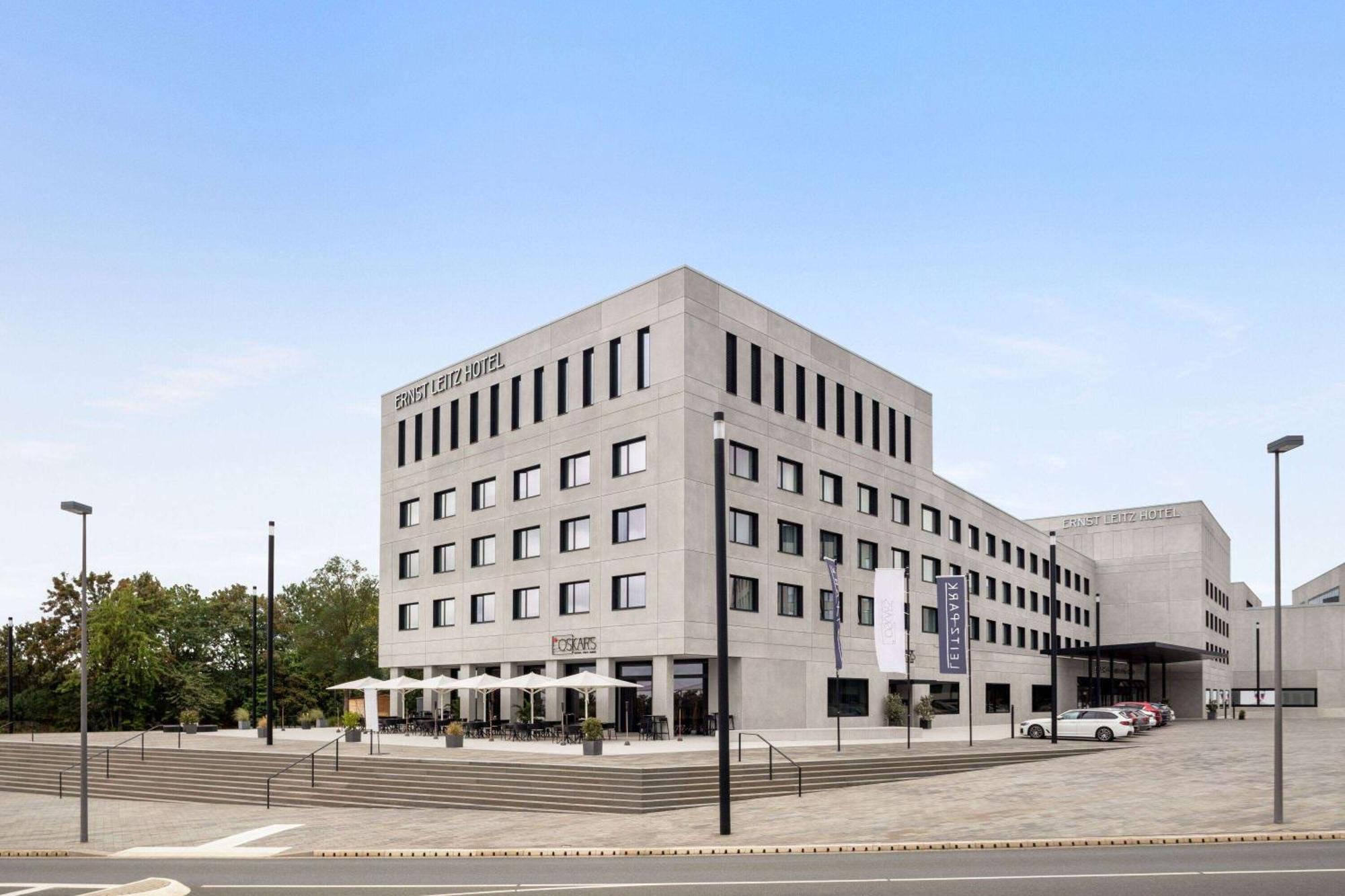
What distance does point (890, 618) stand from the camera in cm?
4403

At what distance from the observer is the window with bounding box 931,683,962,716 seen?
213 feet

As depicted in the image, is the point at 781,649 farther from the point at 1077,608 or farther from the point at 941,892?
the point at 1077,608

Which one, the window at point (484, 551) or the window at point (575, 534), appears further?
the window at point (484, 551)

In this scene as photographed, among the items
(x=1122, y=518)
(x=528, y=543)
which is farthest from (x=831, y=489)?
(x=1122, y=518)

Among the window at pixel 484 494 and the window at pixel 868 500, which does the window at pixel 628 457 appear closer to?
the window at pixel 484 494

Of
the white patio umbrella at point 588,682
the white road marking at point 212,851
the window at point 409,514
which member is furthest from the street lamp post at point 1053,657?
the window at point 409,514

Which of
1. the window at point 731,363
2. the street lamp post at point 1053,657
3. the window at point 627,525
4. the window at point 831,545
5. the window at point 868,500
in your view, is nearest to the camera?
the street lamp post at point 1053,657

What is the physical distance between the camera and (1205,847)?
834 inches

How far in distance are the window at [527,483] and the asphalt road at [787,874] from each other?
103 ft

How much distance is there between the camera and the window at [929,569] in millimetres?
63638

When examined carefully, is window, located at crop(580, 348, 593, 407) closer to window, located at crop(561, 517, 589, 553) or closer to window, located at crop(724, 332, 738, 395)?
window, located at crop(561, 517, 589, 553)

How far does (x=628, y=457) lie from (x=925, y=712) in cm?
2335

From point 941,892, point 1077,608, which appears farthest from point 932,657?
point 941,892

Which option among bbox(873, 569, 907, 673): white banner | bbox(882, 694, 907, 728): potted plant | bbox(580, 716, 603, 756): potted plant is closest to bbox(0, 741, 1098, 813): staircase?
bbox(580, 716, 603, 756): potted plant
